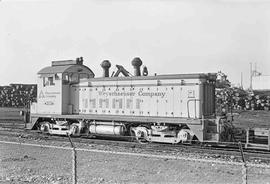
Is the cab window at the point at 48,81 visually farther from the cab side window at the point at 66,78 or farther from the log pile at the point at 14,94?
the log pile at the point at 14,94

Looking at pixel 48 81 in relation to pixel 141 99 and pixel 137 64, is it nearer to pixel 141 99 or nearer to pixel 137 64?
pixel 137 64

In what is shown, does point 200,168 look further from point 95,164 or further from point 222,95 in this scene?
point 222,95

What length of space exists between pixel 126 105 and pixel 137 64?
2.12m

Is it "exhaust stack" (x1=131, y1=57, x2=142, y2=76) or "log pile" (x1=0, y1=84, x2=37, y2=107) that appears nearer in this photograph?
"exhaust stack" (x1=131, y1=57, x2=142, y2=76)

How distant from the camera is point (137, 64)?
16.5 m

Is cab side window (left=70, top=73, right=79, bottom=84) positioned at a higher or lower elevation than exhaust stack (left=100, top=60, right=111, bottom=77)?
lower

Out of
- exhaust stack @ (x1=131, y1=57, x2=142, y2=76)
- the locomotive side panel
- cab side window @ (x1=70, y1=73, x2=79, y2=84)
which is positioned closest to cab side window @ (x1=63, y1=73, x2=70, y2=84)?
cab side window @ (x1=70, y1=73, x2=79, y2=84)

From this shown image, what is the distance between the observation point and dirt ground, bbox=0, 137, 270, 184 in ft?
25.8

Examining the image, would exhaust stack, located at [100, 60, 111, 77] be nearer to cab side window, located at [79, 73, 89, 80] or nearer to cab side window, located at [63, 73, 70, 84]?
cab side window, located at [79, 73, 89, 80]

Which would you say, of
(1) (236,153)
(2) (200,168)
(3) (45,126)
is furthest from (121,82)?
(2) (200,168)

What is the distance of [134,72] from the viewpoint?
16.8 meters

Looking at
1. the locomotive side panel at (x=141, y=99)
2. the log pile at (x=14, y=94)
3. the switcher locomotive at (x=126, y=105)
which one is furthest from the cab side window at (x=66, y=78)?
the log pile at (x=14, y=94)

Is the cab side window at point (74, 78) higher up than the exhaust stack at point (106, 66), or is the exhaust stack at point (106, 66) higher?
the exhaust stack at point (106, 66)

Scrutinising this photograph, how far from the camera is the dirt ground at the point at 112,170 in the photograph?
785cm
